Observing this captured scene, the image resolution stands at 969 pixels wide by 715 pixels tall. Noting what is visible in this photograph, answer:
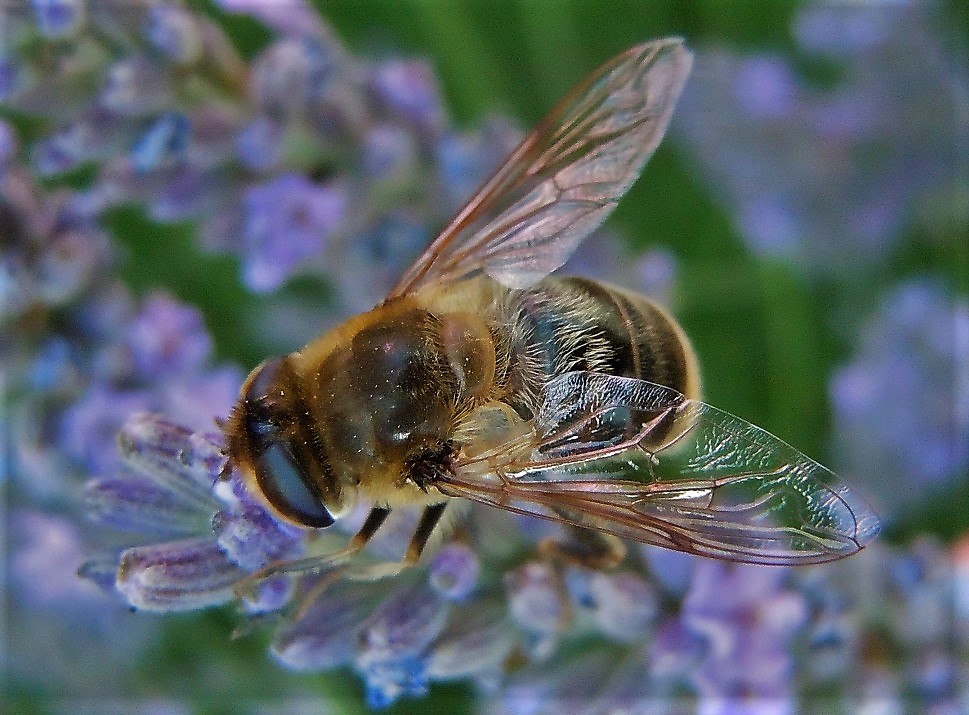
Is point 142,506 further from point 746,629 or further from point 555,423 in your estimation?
point 746,629

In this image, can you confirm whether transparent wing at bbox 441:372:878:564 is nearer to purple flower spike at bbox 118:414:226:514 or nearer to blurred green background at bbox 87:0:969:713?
purple flower spike at bbox 118:414:226:514

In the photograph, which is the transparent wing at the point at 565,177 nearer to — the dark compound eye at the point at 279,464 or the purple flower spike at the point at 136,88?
the dark compound eye at the point at 279,464

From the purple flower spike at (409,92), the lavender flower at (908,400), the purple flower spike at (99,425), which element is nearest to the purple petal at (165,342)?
the purple flower spike at (99,425)

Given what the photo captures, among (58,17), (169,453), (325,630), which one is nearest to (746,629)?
(325,630)

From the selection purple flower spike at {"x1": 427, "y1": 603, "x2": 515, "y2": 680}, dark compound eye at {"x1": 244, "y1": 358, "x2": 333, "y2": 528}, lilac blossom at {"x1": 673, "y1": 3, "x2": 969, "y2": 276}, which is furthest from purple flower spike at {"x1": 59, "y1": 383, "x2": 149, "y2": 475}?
lilac blossom at {"x1": 673, "y1": 3, "x2": 969, "y2": 276}

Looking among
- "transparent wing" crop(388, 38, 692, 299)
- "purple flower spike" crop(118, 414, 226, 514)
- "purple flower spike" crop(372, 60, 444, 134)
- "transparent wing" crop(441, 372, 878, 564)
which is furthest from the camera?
"purple flower spike" crop(372, 60, 444, 134)

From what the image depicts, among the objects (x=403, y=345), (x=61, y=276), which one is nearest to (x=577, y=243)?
(x=403, y=345)
